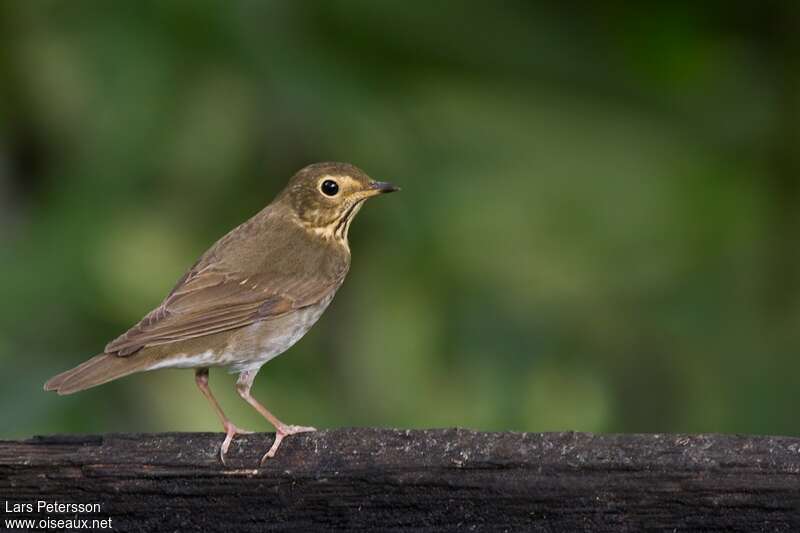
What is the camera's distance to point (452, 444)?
4371 mm

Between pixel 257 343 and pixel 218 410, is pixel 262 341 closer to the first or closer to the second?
pixel 257 343

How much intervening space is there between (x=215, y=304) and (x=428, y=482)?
6.43ft

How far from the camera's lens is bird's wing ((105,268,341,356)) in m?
5.66

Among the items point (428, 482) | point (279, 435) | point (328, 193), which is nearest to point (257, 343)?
point (328, 193)

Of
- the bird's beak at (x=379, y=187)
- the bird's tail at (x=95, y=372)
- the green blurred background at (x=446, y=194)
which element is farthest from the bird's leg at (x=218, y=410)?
the bird's beak at (x=379, y=187)

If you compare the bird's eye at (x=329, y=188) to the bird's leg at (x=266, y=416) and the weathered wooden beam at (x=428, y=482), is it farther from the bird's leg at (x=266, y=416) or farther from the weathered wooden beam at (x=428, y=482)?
the weathered wooden beam at (x=428, y=482)

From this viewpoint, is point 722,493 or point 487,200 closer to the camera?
point 722,493

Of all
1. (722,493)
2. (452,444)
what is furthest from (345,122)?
(722,493)

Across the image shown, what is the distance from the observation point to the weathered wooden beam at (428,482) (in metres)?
4.16

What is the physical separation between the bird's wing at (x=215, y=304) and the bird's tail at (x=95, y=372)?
0.14ft

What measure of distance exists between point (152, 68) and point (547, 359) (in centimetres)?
228

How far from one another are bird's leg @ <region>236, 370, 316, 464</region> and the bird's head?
0.78 meters

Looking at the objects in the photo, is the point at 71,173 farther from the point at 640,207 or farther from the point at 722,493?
the point at 722,493

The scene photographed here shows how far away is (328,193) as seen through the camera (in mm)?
6566
